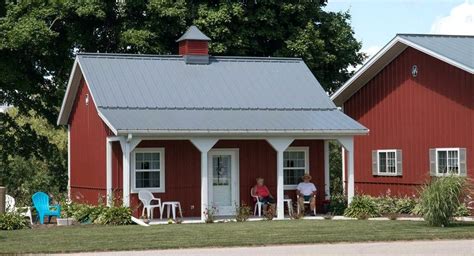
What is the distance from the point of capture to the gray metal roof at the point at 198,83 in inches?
1102

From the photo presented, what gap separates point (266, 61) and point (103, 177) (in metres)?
7.15

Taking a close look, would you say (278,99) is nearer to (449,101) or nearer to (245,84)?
A: (245,84)

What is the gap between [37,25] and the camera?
34312 millimetres

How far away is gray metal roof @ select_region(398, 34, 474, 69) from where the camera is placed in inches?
1070

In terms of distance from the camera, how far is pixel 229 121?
27047 mm

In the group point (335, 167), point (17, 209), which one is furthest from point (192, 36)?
point (335, 167)

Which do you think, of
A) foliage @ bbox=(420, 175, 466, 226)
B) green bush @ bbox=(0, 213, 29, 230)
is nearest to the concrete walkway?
foliage @ bbox=(420, 175, 466, 226)

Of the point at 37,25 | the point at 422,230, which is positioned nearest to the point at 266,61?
the point at 37,25

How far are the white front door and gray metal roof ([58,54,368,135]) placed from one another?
1.35 meters

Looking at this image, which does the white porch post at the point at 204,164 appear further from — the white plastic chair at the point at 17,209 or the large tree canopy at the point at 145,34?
the large tree canopy at the point at 145,34

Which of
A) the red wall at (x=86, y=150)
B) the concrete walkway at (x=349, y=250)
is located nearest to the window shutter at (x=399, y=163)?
the red wall at (x=86, y=150)

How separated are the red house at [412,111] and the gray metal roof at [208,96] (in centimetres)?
260

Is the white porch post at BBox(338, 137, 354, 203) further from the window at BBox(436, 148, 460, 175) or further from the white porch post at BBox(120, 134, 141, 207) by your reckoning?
the white porch post at BBox(120, 134, 141, 207)

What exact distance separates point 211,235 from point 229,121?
7.10 metres
